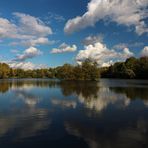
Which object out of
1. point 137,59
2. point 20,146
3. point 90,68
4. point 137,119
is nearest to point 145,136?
point 137,119

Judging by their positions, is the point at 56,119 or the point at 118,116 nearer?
the point at 56,119

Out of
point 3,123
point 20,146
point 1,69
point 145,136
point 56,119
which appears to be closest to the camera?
point 20,146

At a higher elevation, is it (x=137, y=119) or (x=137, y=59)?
(x=137, y=59)

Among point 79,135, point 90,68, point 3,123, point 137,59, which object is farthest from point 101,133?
point 137,59

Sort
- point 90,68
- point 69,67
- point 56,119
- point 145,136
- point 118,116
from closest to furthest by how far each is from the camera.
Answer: point 145,136 → point 56,119 → point 118,116 → point 90,68 → point 69,67

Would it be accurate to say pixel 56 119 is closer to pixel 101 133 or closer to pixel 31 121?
pixel 31 121

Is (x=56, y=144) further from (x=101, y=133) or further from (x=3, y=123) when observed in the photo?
(x=3, y=123)

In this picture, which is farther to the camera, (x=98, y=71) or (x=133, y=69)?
(x=133, y=69)

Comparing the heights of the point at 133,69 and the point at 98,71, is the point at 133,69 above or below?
above

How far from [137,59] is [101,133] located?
14464 centimetres

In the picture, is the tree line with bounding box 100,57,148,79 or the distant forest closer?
the distant forest

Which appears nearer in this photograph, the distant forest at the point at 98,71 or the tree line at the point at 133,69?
the distant forest at the point at 98,71

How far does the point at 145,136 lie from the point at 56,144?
5.36 meters

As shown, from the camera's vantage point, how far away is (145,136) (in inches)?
547
